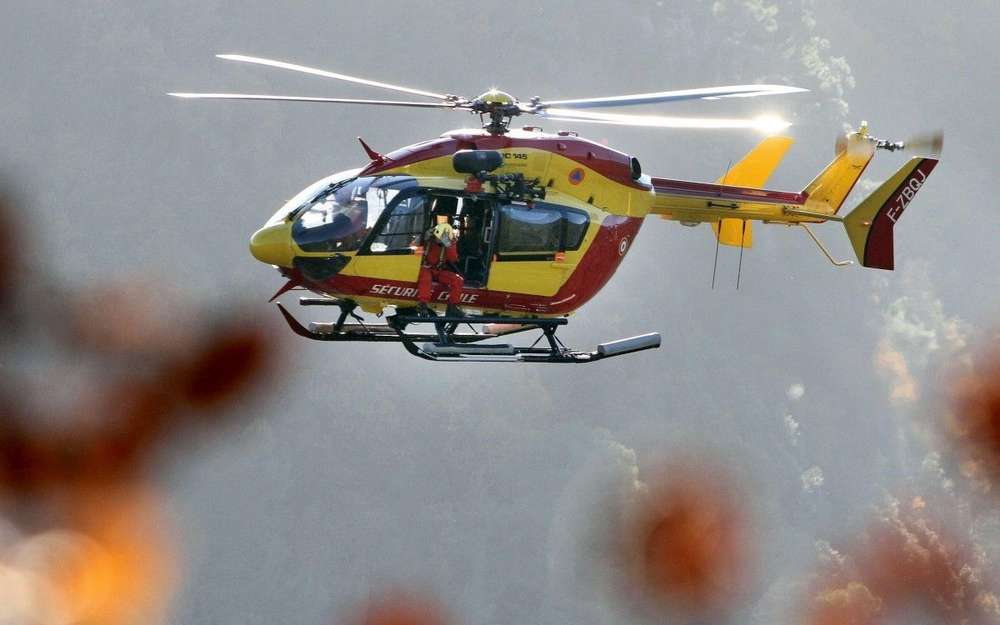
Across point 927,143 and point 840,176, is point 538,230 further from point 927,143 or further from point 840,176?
point 927,143

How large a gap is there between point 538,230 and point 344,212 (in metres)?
2.91

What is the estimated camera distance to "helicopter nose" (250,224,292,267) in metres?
22.1

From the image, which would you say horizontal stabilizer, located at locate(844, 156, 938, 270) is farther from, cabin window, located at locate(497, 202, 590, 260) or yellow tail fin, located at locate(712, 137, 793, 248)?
cabin window, located at locate(497, 202, 590, 260)

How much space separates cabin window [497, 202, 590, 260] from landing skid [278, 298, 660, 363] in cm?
110

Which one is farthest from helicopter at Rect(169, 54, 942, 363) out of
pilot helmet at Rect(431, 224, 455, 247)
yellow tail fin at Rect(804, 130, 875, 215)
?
yellow tail fin at Rect(804, 130, 875, 215)

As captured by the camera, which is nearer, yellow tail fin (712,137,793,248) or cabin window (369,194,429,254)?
cabin window (369,194,429,254)

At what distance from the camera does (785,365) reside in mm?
81500

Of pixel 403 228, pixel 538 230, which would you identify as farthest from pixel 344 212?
pixel 538 230

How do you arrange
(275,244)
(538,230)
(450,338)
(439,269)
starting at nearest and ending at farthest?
(275,244) < (439,269) < (538,230) < (450,338)

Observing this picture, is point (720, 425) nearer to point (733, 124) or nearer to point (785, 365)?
point (785, 365)

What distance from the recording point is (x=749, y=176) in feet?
85.7

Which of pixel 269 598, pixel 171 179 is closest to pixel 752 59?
pixel 171 179

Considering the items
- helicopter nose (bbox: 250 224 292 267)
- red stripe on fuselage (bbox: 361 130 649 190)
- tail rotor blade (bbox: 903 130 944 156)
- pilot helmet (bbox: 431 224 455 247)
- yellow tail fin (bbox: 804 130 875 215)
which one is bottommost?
helicopter nose (bbox: 250 224 292 267)

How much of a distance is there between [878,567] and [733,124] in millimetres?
45304
